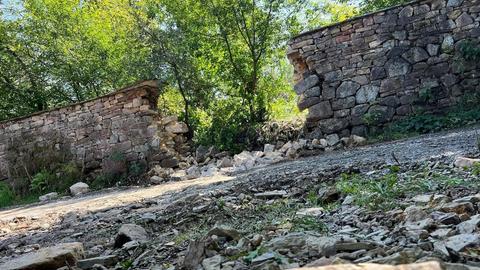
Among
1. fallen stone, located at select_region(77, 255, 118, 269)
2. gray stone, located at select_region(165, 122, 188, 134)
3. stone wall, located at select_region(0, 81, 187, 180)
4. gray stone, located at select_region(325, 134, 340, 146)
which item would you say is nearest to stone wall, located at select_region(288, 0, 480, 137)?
gray stone, located at select_region(325, 134, 340, 146)

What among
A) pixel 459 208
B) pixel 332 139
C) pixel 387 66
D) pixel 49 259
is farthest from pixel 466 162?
pixel 387 66

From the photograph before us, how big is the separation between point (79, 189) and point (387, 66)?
6.30 meters

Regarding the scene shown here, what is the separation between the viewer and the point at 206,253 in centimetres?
186

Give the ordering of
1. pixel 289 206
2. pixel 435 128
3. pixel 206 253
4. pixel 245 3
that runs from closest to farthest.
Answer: pixel 206 253
pixel 289 206
pixel 435 128
pixel 245 3

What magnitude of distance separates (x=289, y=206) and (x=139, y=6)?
10.4 meters

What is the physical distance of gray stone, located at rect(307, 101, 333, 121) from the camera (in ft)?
26.3

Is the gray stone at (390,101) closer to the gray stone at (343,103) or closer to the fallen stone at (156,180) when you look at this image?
the gray stone at (343,103)

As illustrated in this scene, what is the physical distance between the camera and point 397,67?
301 inches

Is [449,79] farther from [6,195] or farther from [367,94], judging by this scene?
[6,195]

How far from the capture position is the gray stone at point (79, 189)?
26.5 feet

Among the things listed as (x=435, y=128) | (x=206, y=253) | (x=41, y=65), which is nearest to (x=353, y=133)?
(x=435, y=128)

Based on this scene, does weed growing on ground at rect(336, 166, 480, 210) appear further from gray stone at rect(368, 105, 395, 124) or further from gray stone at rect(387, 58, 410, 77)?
gray stone at rect(387, 58, 410, 77)

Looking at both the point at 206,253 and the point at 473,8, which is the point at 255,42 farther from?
the point at 206,253

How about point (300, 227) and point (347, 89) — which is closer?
point (300, 227)
